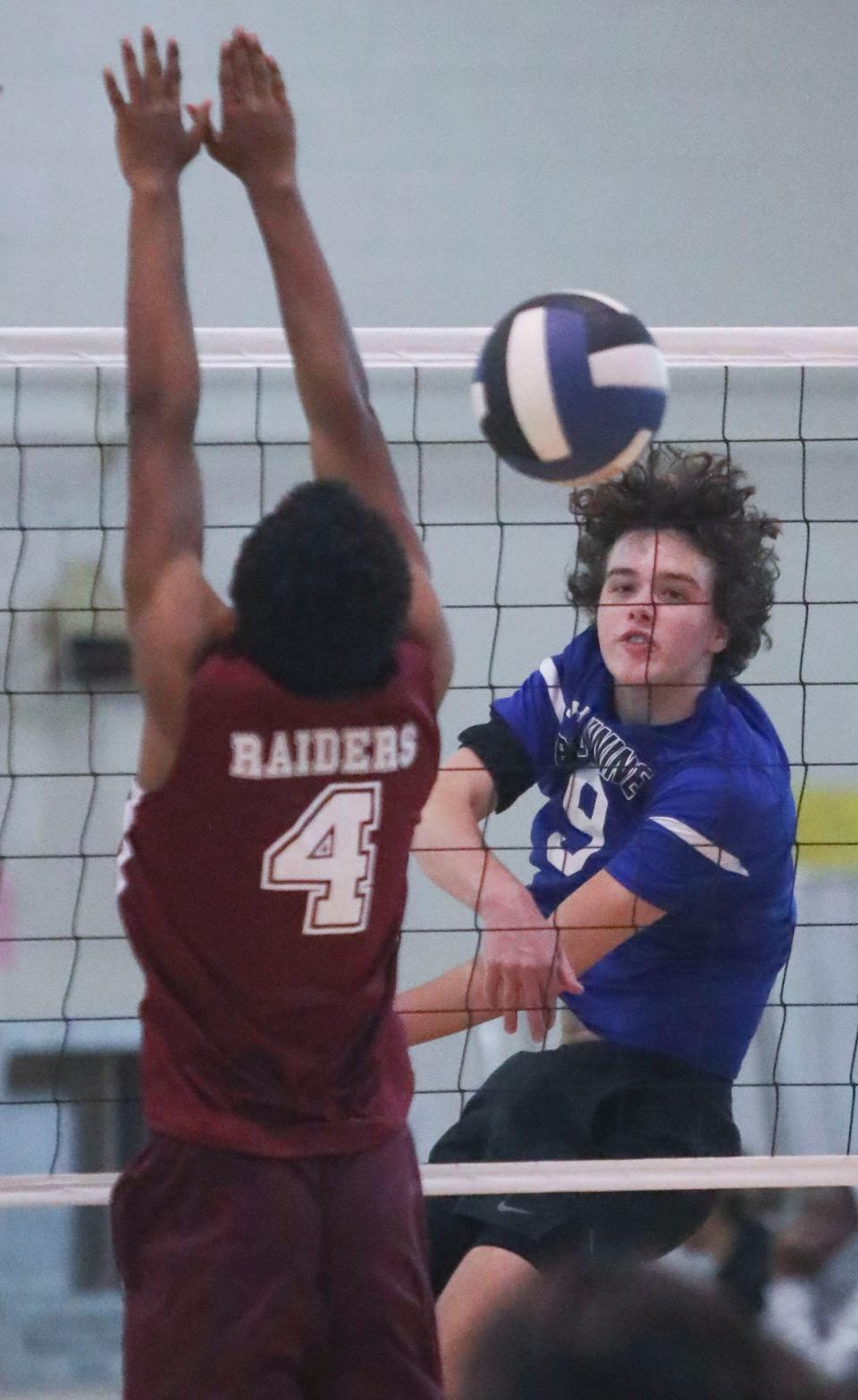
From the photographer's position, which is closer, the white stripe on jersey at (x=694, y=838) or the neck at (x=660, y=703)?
the white stripe on jersey at (x=694, y=838)

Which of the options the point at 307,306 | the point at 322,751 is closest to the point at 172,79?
the point at 307,306

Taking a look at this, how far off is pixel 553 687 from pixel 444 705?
2141mm

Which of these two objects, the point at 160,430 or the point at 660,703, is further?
the point at 660,703

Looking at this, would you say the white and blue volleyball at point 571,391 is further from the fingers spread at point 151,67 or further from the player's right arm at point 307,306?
the fingers spread at point 151,67

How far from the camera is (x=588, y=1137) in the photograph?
2959 mm

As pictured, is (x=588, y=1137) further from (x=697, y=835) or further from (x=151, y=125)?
(x=151, y=125)

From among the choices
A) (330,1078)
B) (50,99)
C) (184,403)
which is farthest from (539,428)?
(50,99)

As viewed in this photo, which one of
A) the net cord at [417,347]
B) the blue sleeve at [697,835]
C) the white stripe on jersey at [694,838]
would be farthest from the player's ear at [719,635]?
the net cord at [417,347]

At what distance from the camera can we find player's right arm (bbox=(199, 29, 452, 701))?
6.86 ft

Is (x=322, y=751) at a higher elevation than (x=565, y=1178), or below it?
higher

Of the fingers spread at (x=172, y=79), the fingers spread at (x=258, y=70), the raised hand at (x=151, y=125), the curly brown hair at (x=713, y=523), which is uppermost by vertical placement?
the fingers spread at (x=258, y=70)

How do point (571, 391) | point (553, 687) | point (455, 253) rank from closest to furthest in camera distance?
1. point (571, 391)
2. point (553, 687)
3. point (455, 253)

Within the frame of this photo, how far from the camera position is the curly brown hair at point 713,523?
2.95 metres

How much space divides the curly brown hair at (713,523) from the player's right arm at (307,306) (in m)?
0.94
